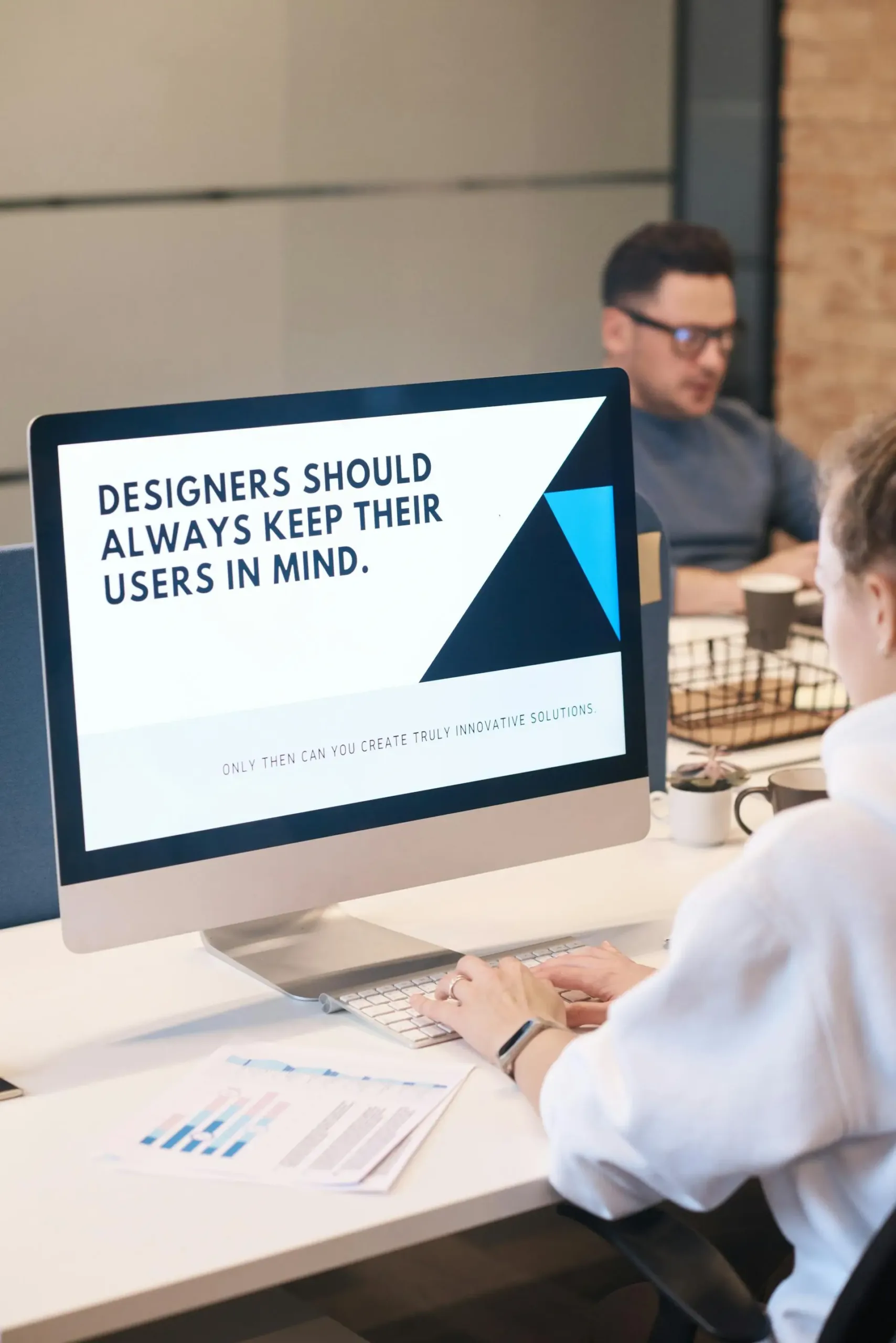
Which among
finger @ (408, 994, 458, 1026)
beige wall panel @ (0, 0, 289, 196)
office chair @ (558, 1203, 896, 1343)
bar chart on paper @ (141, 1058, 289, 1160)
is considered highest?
beige wall panel @ (0, 0, 289, 196)

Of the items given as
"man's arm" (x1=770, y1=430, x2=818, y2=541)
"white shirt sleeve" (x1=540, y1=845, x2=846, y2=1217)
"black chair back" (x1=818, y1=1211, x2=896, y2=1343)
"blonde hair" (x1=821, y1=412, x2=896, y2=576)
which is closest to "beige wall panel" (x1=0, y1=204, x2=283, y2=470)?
"man's arm" (x1=770, y1=430, x2=818, y2=541)

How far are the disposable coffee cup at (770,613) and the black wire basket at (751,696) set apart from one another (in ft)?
0.05

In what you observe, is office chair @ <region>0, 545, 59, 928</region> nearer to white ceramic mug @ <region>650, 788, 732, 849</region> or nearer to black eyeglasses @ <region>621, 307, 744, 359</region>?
white ceramic mug @ <region>650, 788, 732, 849</region>

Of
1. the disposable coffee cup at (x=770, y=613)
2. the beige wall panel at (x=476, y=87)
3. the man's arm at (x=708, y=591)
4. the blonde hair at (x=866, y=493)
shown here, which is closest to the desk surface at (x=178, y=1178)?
the blonde hair at (x=866, y=493)

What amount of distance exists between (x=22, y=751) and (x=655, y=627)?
764 millimetres

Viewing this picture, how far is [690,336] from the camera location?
3.30 metres

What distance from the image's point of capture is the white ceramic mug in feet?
5.81

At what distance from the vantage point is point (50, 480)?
1.25 meters

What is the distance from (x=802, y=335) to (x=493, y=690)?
3073 millimetres

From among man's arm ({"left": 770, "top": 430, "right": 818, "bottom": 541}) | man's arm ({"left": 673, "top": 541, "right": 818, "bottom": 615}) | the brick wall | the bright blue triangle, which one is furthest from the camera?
the brick wall

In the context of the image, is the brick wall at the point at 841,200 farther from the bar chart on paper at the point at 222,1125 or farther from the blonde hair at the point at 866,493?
the bar chart on paper at the point at 222,1125

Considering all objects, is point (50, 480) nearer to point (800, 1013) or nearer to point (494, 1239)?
point (800, 1013)

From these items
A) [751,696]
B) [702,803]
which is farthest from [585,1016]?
[751,696]

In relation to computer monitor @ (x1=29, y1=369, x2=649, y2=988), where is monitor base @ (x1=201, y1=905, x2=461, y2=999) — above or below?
below
